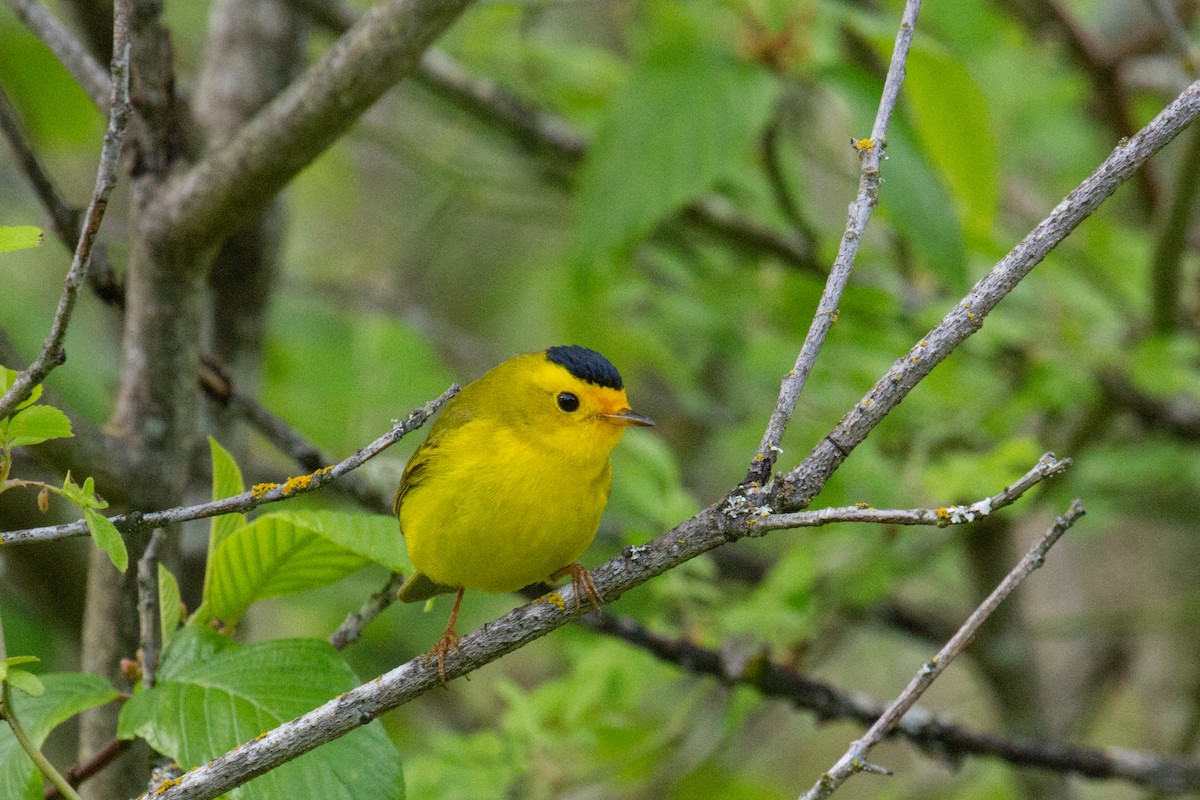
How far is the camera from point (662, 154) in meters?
3.52

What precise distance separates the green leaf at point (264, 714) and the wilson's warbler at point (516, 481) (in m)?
0.32

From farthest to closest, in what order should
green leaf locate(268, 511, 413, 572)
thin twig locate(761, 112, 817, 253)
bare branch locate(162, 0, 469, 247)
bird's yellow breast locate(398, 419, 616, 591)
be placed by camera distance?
thin twig locate(761, 112, 817, 253), bird's yellow breast locate(398, 419, 616, 591), bare branch locate(162, 0, 469, 247), green leaf locate(268, 511, 413, 572)

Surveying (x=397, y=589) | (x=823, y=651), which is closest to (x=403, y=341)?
(x=823, y=651)

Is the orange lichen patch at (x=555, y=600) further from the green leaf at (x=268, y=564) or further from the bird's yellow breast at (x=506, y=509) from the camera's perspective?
the bird's yellow breast at (x=506, y=509)

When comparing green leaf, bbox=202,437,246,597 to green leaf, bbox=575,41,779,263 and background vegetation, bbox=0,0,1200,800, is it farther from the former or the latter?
green leaf, bbox=575,41,779,263

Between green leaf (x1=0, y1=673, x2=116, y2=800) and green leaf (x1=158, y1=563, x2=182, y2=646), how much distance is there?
0.14 m

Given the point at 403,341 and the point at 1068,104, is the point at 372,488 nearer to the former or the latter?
the point at 403,341

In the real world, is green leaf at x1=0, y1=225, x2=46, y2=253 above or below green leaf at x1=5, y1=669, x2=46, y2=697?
above

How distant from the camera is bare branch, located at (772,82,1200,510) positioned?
1719 millimetres

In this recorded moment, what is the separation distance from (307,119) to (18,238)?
35.0 inches

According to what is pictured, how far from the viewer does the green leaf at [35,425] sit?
1570mm

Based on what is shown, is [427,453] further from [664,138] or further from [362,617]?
[664,138]

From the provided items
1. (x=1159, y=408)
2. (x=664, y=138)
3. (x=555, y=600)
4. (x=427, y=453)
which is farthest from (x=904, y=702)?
(x=1159, y=408)

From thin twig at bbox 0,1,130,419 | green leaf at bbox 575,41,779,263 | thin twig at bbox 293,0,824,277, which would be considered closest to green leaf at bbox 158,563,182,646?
thin twig at bbox 0,1,130,419
